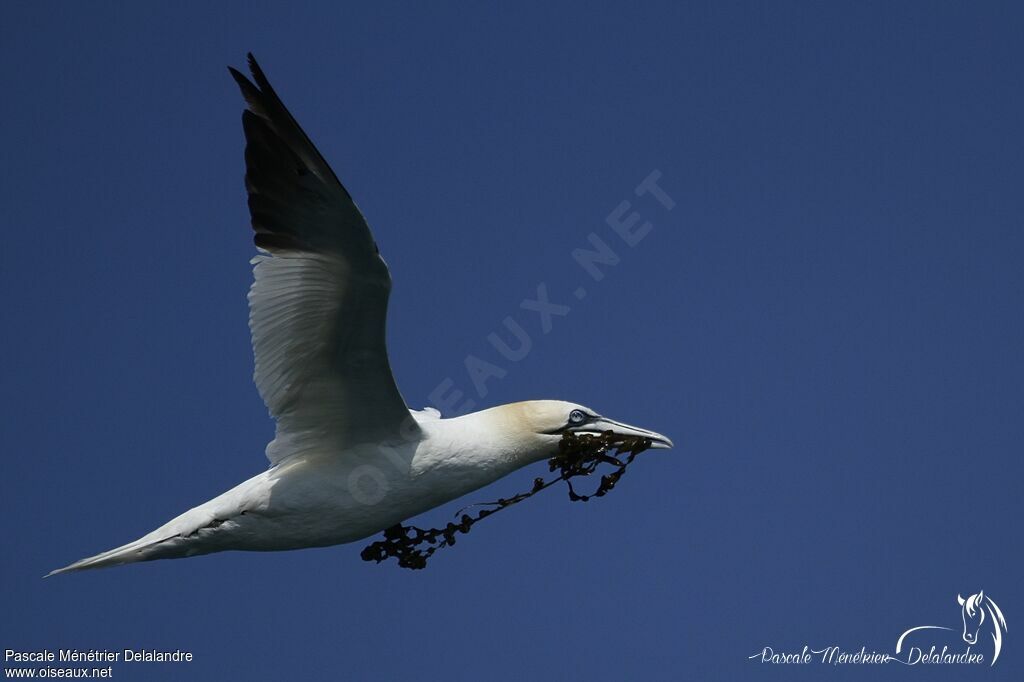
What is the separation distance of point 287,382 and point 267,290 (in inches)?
34.2

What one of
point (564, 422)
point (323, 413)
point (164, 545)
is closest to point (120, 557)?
point (164, 545)

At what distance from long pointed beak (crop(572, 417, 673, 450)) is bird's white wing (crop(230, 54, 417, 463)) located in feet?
5.72

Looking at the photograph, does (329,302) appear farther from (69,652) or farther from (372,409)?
(69,652)

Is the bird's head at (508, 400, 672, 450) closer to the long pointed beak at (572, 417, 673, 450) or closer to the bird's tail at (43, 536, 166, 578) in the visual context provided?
the long pointed beak at (572, 417, 673, 450)

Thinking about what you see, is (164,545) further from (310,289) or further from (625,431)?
(625,431)

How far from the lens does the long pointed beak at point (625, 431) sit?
516 inches

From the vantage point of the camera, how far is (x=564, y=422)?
13070mm

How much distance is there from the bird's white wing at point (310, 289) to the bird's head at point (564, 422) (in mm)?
1177

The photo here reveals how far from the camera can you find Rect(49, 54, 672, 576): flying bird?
1171 cm

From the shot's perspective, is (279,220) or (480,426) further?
(480,426)

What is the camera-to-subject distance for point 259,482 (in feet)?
41.1

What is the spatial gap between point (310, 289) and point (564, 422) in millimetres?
2730

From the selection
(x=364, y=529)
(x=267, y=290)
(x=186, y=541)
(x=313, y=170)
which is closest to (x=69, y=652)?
(x=186, y=541)

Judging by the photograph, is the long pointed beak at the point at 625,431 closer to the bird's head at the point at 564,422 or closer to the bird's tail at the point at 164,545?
the bird's head at the point at 564,422
